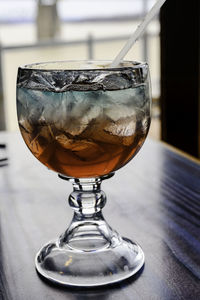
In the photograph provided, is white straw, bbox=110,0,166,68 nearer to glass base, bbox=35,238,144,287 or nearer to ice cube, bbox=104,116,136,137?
ice cube, bbox=104,116,136,137

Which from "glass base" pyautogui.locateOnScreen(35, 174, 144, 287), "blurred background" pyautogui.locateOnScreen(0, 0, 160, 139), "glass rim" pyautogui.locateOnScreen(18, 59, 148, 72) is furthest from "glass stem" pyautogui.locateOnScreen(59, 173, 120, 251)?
"blurred background" pyautogui.locateOnScreen(0, 0, 160, 139)

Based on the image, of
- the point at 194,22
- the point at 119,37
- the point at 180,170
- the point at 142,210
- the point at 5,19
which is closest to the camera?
the point at 142,210

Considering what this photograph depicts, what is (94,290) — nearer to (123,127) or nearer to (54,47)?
(123,127)

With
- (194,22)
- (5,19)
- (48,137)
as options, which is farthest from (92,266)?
(5,19)

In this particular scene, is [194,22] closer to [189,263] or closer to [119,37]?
[189,263]

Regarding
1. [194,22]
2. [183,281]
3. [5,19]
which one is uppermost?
[5,19]

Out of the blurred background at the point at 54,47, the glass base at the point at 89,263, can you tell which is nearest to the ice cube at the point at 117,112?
the glass base at the point at 89,263
